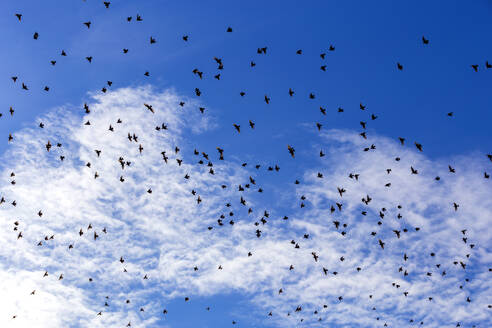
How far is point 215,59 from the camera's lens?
30.5 metres

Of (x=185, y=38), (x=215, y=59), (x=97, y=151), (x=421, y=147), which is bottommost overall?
(x=421, y=147)

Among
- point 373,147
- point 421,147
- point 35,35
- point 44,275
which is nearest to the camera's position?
point 421,147

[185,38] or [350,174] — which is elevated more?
[185,38]

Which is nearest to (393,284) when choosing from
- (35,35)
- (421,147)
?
(421,147)

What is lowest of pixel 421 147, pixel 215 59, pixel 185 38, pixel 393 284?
pixel 393 284

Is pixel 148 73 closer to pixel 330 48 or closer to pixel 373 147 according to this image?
pixel 330 48

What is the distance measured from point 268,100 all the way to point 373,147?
9363 mm

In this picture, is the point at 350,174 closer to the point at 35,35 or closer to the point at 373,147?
the point at 373,147

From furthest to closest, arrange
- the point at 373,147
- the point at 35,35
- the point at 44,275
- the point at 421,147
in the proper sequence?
the point at 44,275
the point at 373,147
the point at 35,35
the point at 421,147

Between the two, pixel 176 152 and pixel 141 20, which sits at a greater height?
pixel 141 20

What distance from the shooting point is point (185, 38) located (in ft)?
105

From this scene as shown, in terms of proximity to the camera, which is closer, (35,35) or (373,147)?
(35,35)

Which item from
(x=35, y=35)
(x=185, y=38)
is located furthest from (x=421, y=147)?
(x=35, y=35)

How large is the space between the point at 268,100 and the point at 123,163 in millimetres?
10970
